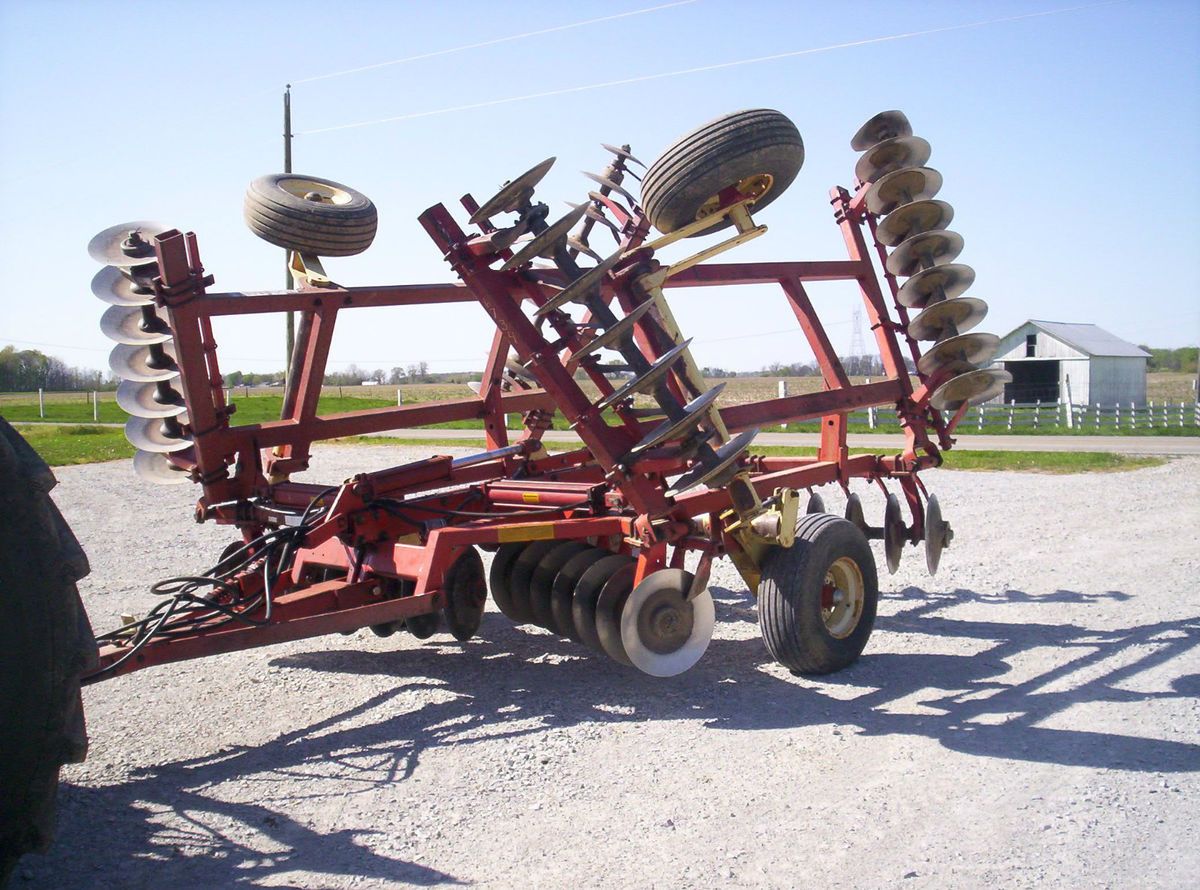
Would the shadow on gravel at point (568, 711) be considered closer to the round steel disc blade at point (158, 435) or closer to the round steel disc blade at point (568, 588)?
the round steel disc blade at point (568, 588)

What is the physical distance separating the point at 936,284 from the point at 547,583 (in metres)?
3.25

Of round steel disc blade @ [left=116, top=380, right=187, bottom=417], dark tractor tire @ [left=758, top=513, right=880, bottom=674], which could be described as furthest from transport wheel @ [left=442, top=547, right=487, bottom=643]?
round steel disc blade @ [left=116, top=380, right=187, bottom=417]

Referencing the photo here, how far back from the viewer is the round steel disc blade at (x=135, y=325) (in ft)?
20.1

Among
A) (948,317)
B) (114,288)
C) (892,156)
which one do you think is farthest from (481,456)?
(892,156)

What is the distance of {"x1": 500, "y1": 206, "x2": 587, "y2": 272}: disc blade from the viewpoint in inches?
182

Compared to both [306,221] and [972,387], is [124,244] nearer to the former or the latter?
[306,221]

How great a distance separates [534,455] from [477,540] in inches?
84.5

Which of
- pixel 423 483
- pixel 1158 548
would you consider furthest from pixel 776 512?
pixel 1158 548

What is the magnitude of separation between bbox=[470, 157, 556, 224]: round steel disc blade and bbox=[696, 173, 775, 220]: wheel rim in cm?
83

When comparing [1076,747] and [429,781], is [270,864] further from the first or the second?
[1076,747]

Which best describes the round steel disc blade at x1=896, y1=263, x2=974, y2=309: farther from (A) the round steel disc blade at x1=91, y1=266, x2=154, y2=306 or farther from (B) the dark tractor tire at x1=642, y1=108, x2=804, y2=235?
(A) the round steel disc blade at x1=91, y1=266, x2=154, y2=306

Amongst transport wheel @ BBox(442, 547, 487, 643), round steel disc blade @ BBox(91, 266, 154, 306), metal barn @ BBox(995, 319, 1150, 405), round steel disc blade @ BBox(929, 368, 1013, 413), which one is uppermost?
metal barn @ BBox(995, 319, 1150, 405)

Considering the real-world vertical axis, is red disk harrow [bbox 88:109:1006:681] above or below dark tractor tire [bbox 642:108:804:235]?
below

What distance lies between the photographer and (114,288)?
6.13 meters
